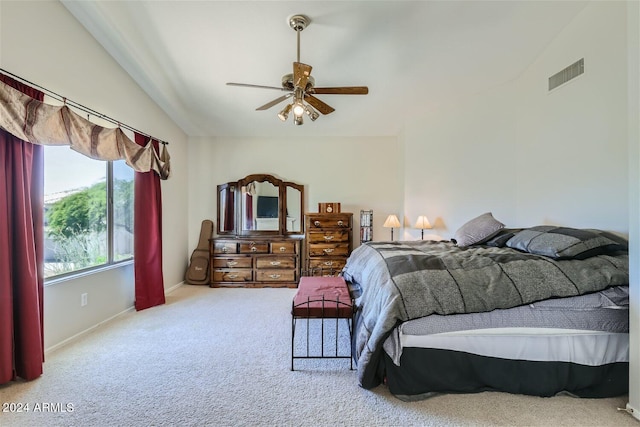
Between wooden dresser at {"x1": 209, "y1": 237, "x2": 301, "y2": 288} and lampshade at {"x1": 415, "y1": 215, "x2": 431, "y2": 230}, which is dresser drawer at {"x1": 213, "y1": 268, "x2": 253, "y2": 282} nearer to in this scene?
wooden dresser at {"x1": 209, "y1": 237, "x2": 301, "y2": 288}

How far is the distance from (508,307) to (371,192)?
347cm

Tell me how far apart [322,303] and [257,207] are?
321 cm

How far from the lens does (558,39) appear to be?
2.72 m

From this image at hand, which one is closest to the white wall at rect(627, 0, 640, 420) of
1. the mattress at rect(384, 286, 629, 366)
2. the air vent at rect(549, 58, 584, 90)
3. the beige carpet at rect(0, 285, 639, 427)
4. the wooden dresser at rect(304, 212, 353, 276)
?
the mattress at rect(384, 286, 629, 366)

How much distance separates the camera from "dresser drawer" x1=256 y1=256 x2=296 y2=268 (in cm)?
444

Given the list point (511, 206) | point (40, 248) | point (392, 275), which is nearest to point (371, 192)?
point (511, 206)

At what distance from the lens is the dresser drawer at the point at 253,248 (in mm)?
4469

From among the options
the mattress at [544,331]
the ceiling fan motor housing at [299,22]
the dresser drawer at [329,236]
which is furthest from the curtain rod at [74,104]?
the mattress at [544,331]

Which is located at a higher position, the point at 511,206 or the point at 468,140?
the point at 468,140

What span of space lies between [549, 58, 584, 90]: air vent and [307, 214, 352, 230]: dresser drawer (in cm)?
288

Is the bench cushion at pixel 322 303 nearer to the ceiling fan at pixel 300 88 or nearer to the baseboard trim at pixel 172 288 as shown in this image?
the ceiling fan at pixel 300 88

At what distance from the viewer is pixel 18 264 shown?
1.87m

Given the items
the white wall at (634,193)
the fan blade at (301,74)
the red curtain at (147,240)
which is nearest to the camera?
the white wall at (634,193)

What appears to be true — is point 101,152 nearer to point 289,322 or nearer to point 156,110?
point 156,110
